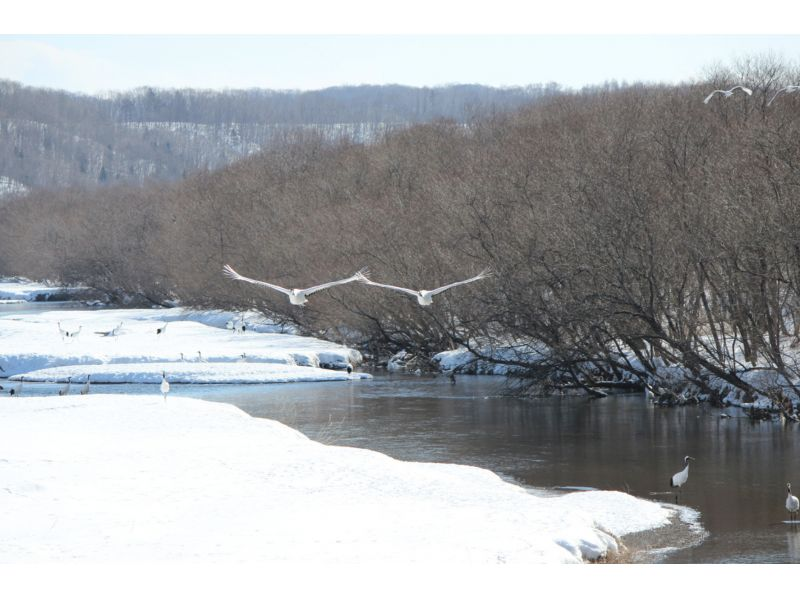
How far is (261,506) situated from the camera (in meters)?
16.8

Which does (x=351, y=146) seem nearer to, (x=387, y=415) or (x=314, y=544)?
(x=387, y=415)

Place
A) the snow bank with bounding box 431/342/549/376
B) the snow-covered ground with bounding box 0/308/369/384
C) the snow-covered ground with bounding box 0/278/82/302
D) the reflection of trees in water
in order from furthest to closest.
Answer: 1. the snow-covered ground with bounding box 0/278/82/302
2. the snow-covered ground with bounding box 0/308/369/384
3. the snow bank with bounding box 431/342/549/376
4. the reflection of trees in water

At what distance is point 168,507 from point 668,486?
9.52 metres

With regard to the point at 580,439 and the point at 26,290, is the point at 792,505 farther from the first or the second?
the point at 26,290

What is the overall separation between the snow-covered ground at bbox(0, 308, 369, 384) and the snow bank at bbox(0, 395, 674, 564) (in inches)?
628

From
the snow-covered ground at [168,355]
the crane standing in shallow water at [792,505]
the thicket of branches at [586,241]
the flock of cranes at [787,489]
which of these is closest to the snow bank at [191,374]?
the snow-covered ground at [168,355]

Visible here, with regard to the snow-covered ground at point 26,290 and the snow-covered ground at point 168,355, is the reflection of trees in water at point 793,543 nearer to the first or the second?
the snow-covered ground at point 168,355

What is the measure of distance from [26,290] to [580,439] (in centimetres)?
8410

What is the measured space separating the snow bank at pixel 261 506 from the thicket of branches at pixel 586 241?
13.0 meters

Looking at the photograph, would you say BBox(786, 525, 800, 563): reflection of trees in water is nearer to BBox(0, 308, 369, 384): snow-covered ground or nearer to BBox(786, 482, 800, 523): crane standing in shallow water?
BBox(786, 482, 800, 523): crane standing in shallow water

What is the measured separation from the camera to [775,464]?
882 inches

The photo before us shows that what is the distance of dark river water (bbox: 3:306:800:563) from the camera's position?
60.6 feet

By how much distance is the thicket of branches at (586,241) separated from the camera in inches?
1225

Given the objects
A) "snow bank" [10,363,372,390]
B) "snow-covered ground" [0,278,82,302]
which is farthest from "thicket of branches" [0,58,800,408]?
"snow-covered ground" [0,278,82,302]
